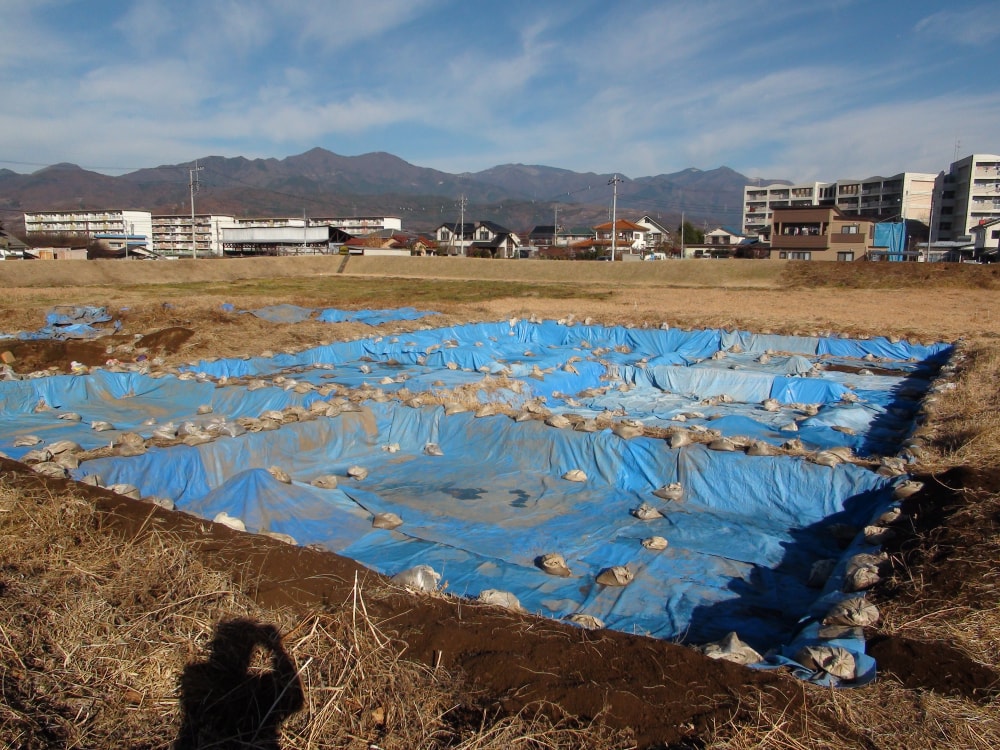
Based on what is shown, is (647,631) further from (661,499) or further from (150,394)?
(150,394)

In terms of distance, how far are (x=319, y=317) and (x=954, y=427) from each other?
15864 millimetres

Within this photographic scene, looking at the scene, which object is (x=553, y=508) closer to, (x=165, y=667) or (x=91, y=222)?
(x=165, y=667)

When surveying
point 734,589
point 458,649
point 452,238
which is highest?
point 452,238

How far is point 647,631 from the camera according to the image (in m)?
4.45

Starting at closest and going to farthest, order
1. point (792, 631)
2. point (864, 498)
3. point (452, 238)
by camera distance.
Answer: point (792, 631) → point (864, 498) → point (452, 238)

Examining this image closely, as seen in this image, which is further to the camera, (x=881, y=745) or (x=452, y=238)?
(x=452, y=238)

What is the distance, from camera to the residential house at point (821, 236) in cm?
4512

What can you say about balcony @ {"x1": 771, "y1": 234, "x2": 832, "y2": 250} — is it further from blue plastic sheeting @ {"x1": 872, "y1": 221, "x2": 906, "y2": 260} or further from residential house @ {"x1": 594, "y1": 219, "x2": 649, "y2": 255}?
residential house @ {"x1": 594, "y1": 219, "x2": 649, "y2": 255}

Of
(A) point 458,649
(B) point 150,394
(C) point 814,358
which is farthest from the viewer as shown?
(C) point 814,358

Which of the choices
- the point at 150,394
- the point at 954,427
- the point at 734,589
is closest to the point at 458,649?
the point at 734,589

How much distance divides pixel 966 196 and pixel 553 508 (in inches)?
2736

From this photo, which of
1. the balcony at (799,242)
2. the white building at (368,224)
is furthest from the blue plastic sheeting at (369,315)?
the white building at (368,224)

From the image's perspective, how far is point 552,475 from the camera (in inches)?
293

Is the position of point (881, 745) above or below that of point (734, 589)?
above
